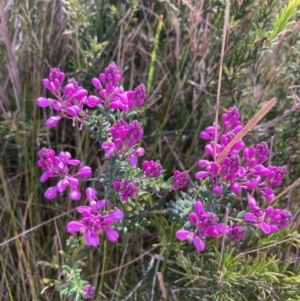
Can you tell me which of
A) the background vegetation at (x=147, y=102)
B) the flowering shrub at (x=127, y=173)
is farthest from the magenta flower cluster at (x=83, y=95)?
the background vegetation at (x=147, y=102)

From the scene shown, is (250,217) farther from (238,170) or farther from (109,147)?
(109,147)

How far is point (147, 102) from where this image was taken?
1.67 metres

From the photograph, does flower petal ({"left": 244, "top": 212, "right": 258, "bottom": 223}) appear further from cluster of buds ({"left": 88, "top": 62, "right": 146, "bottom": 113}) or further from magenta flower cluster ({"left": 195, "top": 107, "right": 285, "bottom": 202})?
cluster of buds ({"left": 88, "top": 62, "right": 146, "bottom": 113})

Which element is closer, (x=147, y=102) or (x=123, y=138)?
(x=123, y=138)

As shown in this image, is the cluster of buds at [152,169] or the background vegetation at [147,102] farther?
the background vegetation at [147,102]

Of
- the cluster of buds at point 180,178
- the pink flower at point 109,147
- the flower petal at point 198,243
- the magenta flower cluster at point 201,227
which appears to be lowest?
the flower petal at point 198,243

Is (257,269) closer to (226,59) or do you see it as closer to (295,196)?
(295,196)

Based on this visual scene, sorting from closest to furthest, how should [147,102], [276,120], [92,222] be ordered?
[92,222] → [276,120] → [147,102]

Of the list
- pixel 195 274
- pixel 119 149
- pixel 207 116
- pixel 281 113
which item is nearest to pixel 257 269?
pixel 195 274

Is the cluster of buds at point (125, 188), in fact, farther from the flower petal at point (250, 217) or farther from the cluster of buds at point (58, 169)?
the flower petal at point (250, 217)

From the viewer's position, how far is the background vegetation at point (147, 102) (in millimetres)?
1512

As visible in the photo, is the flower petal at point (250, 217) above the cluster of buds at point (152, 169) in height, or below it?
below

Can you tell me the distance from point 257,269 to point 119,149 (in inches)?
16.6

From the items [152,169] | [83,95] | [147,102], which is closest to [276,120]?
[147,102]
